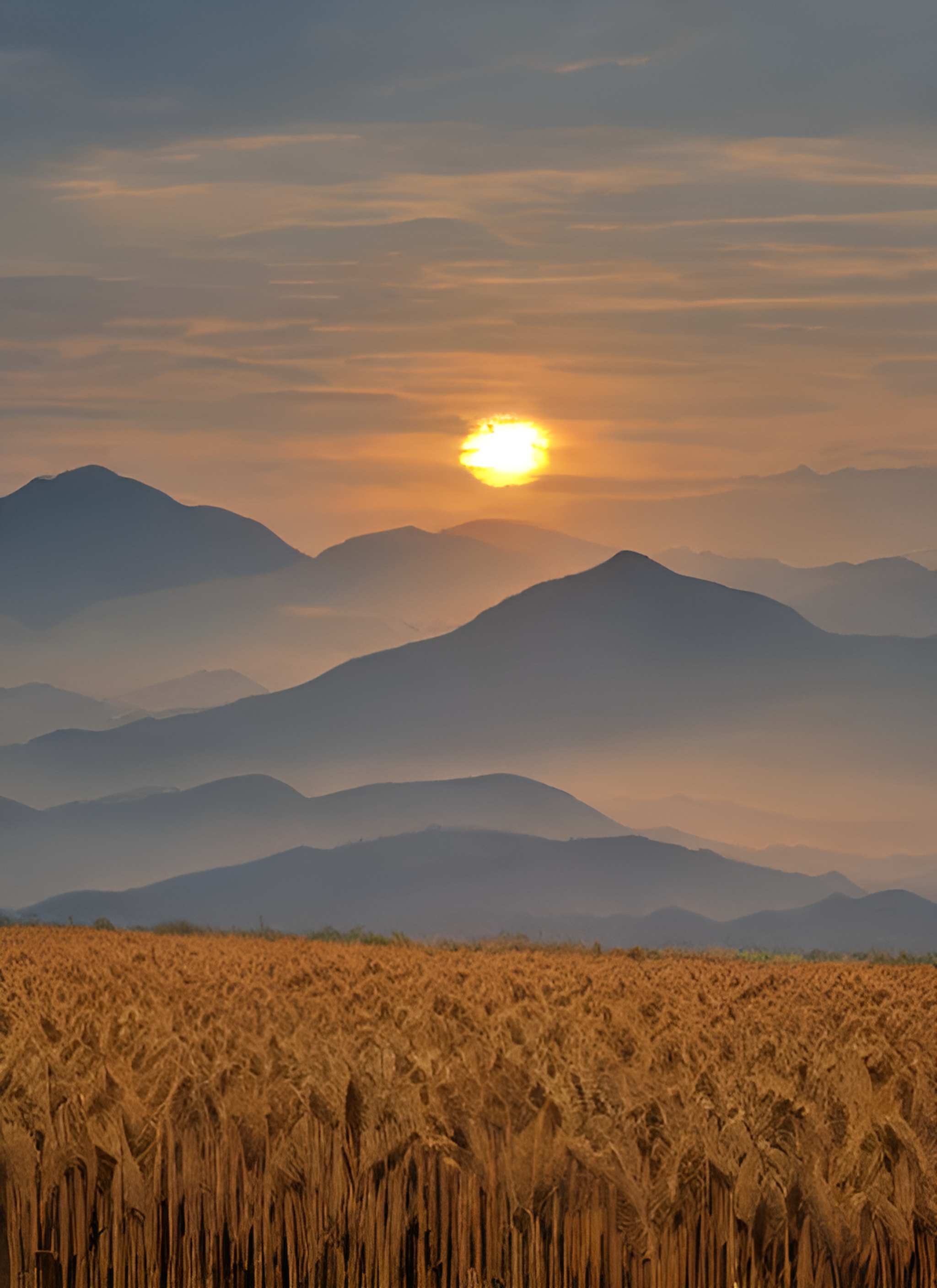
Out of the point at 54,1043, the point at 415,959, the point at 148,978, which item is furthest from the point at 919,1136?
the point at 415,959

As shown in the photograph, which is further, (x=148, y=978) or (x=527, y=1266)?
(x=148, y=978)

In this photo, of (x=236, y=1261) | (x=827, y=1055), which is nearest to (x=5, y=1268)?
(x=236, y=1261)

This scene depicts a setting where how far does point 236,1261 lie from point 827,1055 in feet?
18.0

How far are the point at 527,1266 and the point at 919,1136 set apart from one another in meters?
3.08

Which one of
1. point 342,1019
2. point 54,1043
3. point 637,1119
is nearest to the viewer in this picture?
point 637,1119

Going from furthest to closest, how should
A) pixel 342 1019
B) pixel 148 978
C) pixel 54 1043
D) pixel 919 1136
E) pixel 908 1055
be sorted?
pixel 148 978, pixel 342 1019, pixel 908 1055, pixel 54 1043, pixel 919 1136

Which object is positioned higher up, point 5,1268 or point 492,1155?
point 492,1155

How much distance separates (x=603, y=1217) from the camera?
5.55m

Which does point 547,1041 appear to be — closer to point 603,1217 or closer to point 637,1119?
point 637,1119

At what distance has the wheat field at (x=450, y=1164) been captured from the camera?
5.50 m

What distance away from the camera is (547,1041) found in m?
9.98

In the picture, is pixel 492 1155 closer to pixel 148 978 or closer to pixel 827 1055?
pixel 827 1055

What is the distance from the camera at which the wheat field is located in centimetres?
550

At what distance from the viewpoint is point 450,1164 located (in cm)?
588
